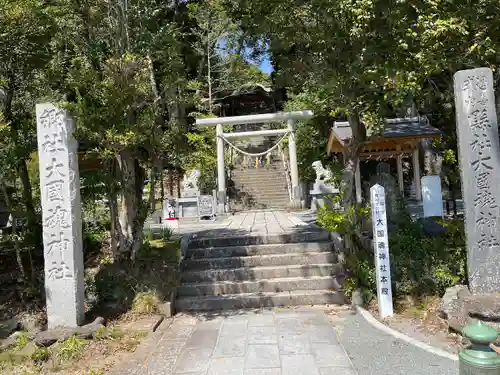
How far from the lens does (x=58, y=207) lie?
215 inches

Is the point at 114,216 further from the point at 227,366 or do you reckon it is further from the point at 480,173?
the point at 480,173

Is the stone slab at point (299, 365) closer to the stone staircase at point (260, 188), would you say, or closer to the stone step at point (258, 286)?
the stone step at point (258, 286)

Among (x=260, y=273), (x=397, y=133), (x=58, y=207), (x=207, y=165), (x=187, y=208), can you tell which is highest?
(x=397, y=133)

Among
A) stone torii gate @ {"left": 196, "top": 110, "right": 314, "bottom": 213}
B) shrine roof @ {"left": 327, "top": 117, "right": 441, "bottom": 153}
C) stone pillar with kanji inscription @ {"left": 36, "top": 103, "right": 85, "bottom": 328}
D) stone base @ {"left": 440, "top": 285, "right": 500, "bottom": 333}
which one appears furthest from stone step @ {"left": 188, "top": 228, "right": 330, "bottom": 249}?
stone torii gate @ {"left": 196, "top": 110, "right": 314, "bottom": 213}

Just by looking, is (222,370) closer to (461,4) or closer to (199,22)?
(461,4)

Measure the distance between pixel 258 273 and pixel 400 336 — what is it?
2.77 metres

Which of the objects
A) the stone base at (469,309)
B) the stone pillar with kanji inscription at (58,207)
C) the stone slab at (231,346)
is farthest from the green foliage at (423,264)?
the stone pillar with kanji inscription at (58,207)

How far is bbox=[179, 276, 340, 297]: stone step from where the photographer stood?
679 centimetres

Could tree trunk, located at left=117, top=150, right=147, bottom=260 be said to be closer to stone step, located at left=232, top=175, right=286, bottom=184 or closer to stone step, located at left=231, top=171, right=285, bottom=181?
stone step, located at left=232, top=175, right=286, bottom=184

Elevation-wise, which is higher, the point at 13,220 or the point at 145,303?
the point at 13,220

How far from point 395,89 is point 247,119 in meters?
10.6

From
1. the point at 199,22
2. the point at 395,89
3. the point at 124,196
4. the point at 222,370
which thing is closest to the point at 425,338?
the point at 222,370

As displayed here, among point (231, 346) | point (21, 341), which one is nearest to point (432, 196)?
point (231, 346)

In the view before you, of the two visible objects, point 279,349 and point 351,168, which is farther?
point 351,168
